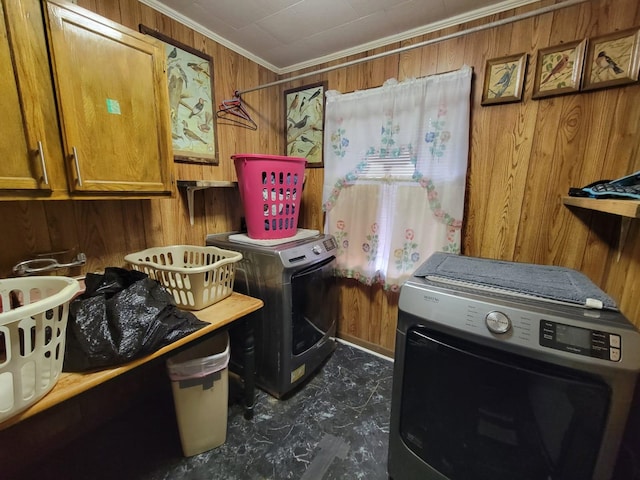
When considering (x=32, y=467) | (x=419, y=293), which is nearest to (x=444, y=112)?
(x=419, y=293)

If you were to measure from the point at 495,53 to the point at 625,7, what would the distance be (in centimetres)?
50

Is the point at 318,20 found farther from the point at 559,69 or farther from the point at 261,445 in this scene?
the point at 261,445

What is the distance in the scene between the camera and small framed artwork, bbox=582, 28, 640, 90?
1.21 meters

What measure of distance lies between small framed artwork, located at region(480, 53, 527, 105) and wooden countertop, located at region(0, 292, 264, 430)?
1770 millimetres

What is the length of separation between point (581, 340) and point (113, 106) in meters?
1.87

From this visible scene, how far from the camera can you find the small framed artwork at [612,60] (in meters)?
1.21

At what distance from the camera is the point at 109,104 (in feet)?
3.76

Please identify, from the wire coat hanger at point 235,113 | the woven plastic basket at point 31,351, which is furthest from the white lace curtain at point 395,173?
the woven plastic basket at point 31,351

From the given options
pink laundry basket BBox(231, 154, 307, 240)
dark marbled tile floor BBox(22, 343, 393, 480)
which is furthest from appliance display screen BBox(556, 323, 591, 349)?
pink laundry basket BBox(231, 154, 307, 240)

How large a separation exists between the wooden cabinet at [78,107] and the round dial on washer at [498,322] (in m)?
1.53

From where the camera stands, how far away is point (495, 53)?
1509 millimetres

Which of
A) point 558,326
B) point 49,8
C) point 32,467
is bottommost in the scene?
point 32,467

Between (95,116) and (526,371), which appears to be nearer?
(526,371)

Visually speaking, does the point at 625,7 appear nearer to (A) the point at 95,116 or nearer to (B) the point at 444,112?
(B) the point at 444,112
